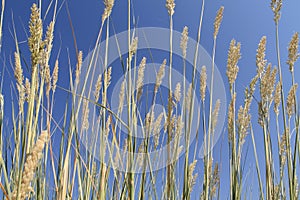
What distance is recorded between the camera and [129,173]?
1.19 metres

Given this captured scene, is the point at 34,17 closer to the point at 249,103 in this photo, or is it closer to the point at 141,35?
the point at 141,35

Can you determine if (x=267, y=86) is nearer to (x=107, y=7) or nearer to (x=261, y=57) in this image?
(x=261, y=57)

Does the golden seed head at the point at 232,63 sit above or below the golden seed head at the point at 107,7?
below

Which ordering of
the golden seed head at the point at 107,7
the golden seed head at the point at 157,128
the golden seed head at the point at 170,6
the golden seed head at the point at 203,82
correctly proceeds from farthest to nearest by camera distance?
the golden seed head at the point at 203,82, the golden seed head at the point at 157,128, the golden seed head at the point at 170,6, the golden seed head at the point at 107,7

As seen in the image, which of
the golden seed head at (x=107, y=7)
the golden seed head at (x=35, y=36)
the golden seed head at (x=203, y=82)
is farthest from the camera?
the golden seed head at (x=203, y=82)

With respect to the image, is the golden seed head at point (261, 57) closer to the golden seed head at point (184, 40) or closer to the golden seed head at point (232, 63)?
the golden seed head at point (232, 63)

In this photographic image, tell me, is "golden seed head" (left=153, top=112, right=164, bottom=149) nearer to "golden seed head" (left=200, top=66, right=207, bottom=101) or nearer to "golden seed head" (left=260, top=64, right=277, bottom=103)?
"golden seed head" (left=200, top=66, right=207, bottom=101)

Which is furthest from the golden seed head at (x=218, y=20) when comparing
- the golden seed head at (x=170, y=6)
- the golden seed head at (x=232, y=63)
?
the golden seed head at (x=170, y=6)

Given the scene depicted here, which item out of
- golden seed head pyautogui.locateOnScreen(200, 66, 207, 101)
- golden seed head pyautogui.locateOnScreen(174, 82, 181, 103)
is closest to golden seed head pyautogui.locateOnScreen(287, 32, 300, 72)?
golden seed head pyautogui.locateOnScreen(200, 66, 207, 101)

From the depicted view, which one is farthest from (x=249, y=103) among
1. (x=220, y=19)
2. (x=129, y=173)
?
(x=129, y=173)

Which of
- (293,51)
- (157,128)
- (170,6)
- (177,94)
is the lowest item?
(157,128)

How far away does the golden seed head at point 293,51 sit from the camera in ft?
5.29

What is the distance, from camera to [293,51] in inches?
63.9

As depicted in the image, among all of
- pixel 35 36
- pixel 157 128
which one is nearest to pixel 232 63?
pixel 157 128
